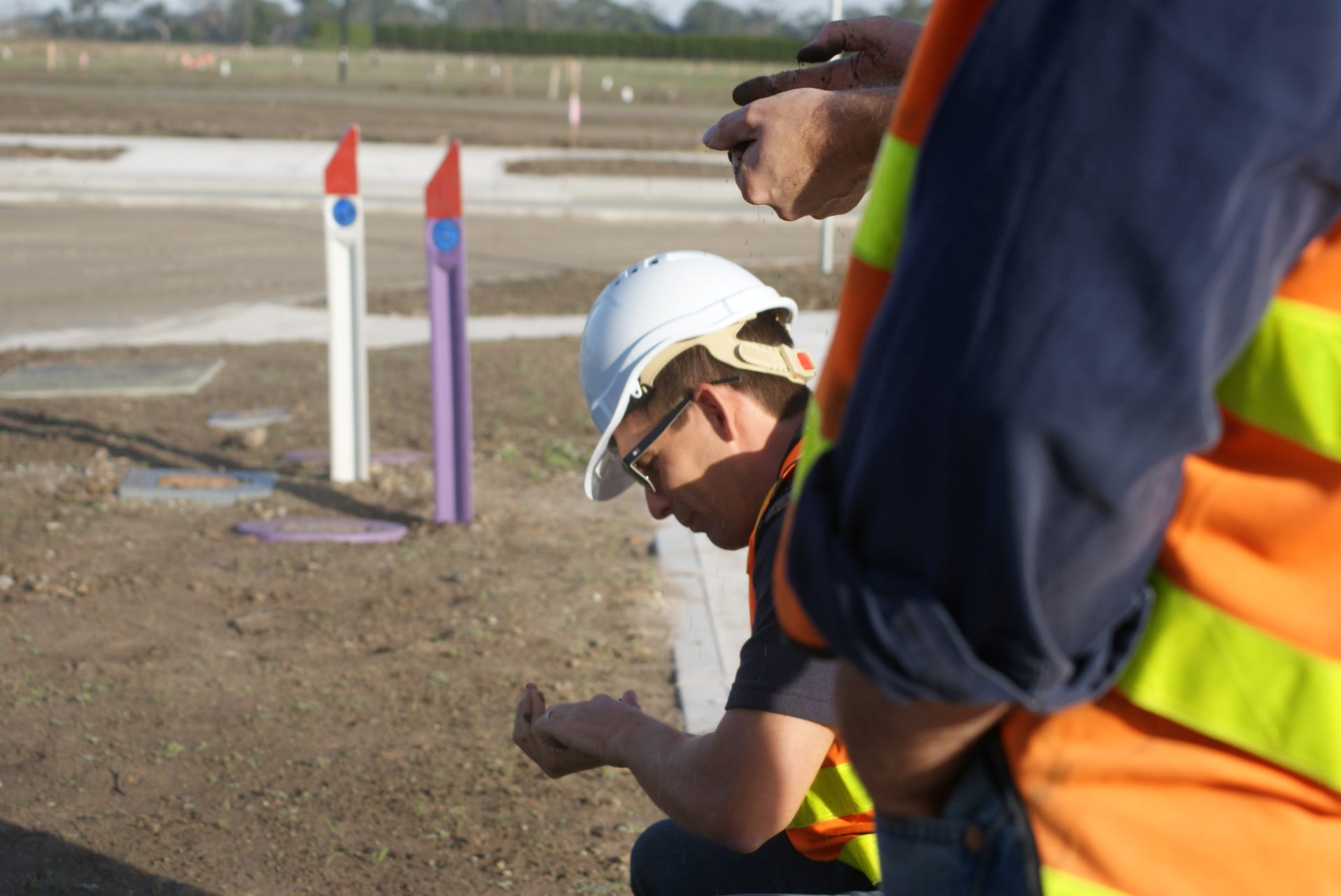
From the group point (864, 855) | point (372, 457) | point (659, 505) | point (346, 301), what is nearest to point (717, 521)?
point (659, 505)

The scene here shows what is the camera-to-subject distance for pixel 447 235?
19.4 ft

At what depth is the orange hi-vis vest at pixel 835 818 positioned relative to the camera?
6.93 ft

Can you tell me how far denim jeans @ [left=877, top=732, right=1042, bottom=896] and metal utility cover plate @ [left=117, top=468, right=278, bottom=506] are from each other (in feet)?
19.0

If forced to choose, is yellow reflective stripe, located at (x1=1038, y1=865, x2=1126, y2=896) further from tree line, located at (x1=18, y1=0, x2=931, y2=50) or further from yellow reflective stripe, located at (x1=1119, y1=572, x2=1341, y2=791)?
tree line, located at (x1=18, y1=0, x2=931, y2=50)

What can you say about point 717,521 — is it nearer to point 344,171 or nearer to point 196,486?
point 344,171

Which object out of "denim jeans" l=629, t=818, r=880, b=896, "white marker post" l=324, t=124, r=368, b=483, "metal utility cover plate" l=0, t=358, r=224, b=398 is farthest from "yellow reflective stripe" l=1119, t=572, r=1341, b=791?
"metal utility cover plate" l=0, t=358, r=224, b=398

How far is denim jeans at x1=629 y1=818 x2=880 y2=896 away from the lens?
7.50ft

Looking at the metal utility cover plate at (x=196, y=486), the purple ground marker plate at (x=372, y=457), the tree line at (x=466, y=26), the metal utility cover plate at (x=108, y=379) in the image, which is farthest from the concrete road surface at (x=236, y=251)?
the tree line at (x=466, y=26)

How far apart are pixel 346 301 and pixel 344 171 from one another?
614 mm

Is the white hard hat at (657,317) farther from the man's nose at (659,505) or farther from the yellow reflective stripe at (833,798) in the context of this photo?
the yellow reflective stripe at (833,798)

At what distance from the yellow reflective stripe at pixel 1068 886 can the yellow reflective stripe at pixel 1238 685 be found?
0.43ft

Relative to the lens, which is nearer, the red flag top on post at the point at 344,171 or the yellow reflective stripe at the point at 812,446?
the yellow reflective stripe at the point at 812,446

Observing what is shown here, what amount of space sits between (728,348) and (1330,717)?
1342 millimetres

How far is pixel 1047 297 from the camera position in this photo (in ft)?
2.64
